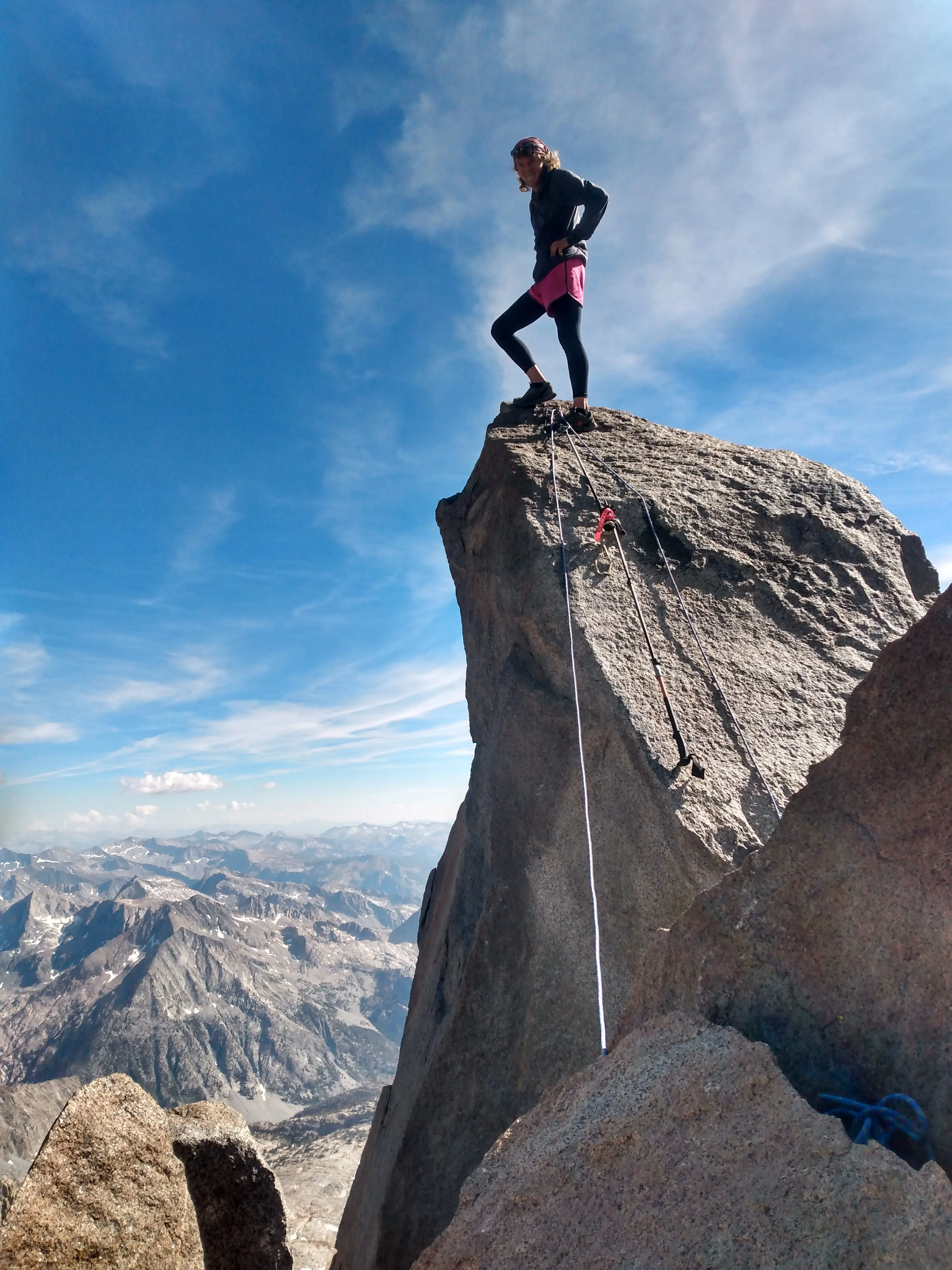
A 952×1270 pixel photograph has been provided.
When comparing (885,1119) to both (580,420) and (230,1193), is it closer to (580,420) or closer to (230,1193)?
(230,1193)

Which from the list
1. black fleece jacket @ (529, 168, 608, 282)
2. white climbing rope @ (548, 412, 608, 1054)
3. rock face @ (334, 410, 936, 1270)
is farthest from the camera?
black fleece jacket @ (529, 168, 608, 282)

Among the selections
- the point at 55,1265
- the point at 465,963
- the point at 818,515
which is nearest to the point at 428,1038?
the point at 465,963

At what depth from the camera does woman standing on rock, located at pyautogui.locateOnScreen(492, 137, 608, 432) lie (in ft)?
28.3

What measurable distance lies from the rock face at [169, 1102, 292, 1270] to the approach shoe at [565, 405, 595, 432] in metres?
8.61

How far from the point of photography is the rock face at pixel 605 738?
5.44 meters

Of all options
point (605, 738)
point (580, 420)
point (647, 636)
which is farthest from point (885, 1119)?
point (580, 420)

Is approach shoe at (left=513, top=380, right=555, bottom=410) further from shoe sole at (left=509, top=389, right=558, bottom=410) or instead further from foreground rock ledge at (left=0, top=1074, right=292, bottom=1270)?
foreground rock ledge at (left=0, top=1074, right=292, bottom=1270)

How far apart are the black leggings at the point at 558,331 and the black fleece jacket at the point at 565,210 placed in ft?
1.50

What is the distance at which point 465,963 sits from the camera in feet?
22.9

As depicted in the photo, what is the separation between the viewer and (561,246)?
8.62 meters

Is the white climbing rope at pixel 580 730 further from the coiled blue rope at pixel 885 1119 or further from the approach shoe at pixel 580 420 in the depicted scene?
the coiled blue rope at pixel 885 1119

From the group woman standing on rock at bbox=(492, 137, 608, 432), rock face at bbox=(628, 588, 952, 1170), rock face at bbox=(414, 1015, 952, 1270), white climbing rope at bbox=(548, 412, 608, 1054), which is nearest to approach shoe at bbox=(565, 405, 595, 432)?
woman standing on rock at bbox=(492, 137, 608, 432)

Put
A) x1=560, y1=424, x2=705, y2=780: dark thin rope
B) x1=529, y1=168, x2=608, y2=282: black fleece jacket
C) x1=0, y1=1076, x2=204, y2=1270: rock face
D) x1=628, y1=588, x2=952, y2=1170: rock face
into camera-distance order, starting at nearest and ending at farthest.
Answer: x1=628, y1=588, x2=952, y2=1170: rock face
x1=0, y1=1076, x2=204, y2=1270: rock face
x1=560, y1=424, x2=705, y2=780: dark thin rope
x1=529, y1=168, x2=608, y2=282: black fleece jacket

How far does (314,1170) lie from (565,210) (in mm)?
50107
